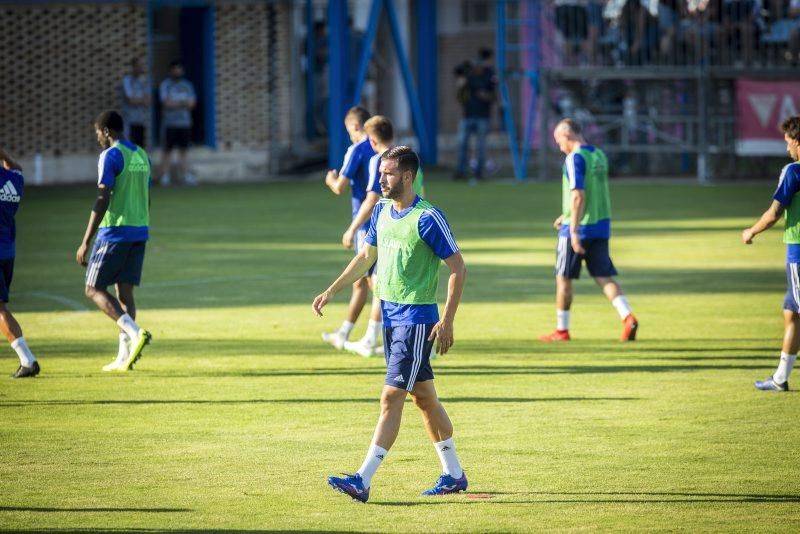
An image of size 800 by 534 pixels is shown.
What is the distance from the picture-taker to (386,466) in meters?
8.57

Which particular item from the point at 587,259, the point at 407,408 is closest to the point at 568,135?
the point at 587,259

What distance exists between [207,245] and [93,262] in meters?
9.18

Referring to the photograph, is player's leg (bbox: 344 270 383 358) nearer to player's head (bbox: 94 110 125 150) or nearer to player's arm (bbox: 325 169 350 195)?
player's arm (bbox: 325 169 350 195)

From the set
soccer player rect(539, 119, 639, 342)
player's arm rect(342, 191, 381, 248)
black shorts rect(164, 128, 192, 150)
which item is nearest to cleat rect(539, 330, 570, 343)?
soccer player rect(539, 119, 639, 342)

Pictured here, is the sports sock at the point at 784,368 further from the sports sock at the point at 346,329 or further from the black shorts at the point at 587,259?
the sports sock at the point at 346,329

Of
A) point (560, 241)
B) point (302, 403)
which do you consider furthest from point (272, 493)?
point (560, 241)

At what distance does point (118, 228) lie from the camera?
38.7 ft

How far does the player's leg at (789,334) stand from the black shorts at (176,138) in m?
23.3

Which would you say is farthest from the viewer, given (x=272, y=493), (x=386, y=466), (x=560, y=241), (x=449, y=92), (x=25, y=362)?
(x=449, y=92)

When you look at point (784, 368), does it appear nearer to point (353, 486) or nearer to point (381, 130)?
point (381, 130)

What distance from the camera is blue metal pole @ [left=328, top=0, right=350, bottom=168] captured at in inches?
1296

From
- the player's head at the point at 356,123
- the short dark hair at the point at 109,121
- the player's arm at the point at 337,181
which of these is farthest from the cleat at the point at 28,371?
the player's head at the point at 356,123

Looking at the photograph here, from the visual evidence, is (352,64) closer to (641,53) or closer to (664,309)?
(641,53)

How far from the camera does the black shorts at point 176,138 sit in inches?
1277
